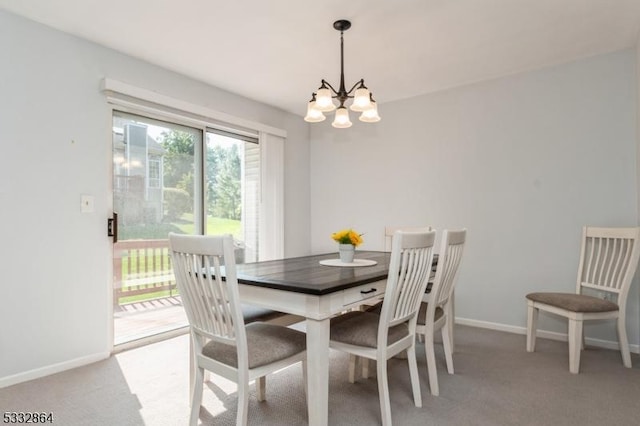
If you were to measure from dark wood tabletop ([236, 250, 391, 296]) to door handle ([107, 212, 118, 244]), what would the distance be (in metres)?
1.23

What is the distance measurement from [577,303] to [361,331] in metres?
1.65

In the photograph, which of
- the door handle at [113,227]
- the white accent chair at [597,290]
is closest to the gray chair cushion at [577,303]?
the white accent chair at [597,290]

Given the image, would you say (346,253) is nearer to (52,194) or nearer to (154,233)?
(154,233)

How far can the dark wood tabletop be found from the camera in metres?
1.55

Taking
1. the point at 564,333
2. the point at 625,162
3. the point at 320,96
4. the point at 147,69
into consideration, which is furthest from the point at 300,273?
the point at 625,162

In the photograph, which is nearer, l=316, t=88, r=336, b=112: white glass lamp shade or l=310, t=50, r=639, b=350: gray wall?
l=316, t=88, r=336, b=112: white glass lamp shade

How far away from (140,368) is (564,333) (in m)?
3.34

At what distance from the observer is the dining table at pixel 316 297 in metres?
1.52

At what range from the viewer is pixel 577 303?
2420mm

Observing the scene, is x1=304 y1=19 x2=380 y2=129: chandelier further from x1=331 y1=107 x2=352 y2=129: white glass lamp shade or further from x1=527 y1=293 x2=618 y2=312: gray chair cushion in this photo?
x1=527 y1=293 x2=618 y2=312: gray chair cushion

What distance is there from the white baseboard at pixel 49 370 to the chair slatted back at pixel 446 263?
2.42 m

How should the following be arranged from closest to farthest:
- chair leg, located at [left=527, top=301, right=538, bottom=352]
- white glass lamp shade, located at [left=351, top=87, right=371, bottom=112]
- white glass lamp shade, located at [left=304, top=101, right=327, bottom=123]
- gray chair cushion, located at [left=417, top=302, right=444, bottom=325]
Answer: gray chair cushion, located at [left=417, top=302, right=444, bottom=325]
white glass lamp shade, located at [left=351, top=87, right=371, bottom=112]
white glass lamp shade, located at [left=304, top=101, right=327, bottom=123]
chair leg, located at [left=527, top=301, right=538, bottom=352]

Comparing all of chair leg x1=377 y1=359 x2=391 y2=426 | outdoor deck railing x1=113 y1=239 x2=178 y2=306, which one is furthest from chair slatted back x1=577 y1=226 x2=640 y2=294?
outdoor deck railing x1=113 y1=239 x2=178 y2=306

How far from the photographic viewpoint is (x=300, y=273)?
1908 mm
